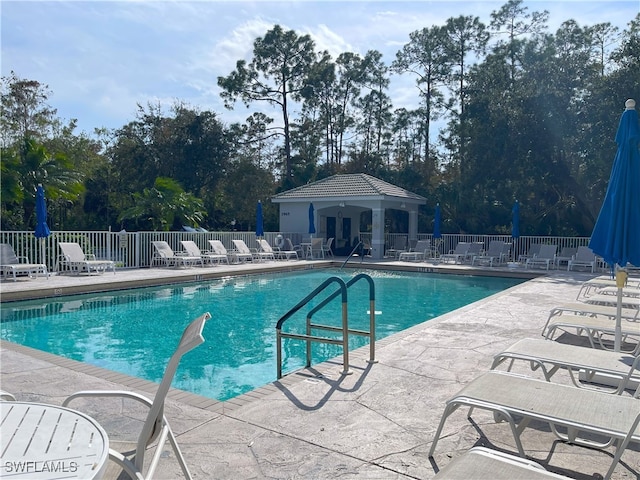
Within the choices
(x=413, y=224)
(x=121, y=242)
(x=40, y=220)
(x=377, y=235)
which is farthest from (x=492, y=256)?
(x=40, y=220)

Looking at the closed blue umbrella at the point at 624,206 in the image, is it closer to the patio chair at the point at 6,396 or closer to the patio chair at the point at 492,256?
the patio chair at the point at 6,396

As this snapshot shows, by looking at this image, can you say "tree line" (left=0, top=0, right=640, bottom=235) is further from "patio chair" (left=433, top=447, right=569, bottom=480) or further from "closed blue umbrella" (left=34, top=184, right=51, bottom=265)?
"patio chair" (left=433, top=447, right=569, bottom=480)

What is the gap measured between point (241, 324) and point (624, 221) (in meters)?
5.90

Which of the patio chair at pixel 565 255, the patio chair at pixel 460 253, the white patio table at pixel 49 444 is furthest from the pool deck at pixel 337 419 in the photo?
the patio chair at pixel 460 253

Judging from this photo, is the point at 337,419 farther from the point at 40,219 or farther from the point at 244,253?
the point at 244,253

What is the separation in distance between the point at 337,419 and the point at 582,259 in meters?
15.2

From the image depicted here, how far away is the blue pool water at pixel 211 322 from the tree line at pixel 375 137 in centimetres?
751

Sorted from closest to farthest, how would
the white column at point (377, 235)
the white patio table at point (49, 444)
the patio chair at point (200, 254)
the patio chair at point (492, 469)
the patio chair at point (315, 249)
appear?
the white patio table at point (49, 444), the patio chair at point (492, 469), the patio chair at point (200, 254), the patio chair at point (315, 249), the white column at point (377, 235)

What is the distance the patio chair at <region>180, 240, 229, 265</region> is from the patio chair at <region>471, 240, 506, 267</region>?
929cm

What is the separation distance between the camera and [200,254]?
15.9m

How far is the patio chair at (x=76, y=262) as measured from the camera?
12654 mm

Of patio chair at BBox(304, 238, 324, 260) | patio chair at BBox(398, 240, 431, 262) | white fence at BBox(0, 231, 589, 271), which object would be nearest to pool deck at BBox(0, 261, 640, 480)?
white fence at BBox(0, 231, 589, 271)

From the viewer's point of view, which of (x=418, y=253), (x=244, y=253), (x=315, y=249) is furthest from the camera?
(x=315, y=249)

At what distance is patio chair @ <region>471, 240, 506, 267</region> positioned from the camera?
17797 mm
